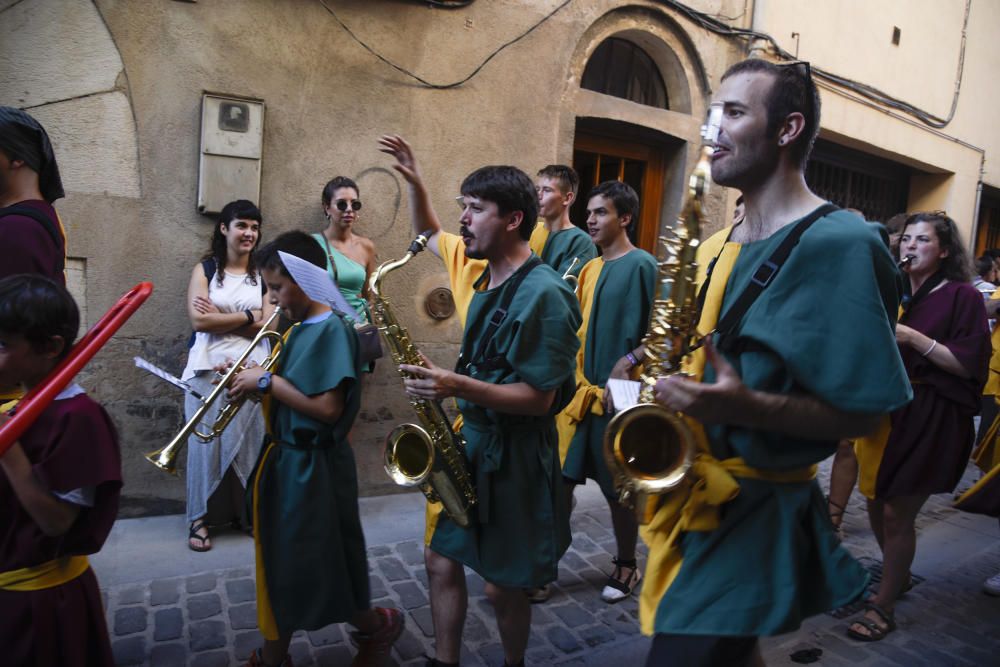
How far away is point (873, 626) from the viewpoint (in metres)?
3.45

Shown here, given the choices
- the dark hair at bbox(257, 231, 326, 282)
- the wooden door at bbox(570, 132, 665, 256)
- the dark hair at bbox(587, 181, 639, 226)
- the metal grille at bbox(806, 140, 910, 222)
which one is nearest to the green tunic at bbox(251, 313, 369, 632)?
the dark hair at bbox(257, 231, 326, 282)

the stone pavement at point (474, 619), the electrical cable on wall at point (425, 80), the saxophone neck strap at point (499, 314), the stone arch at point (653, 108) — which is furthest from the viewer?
the stone arch at point (653, 108)

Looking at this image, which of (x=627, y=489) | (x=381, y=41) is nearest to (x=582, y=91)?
(x=381, y=41)

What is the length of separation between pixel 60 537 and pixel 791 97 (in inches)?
87.2

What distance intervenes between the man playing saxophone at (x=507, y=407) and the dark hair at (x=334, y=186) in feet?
6.19

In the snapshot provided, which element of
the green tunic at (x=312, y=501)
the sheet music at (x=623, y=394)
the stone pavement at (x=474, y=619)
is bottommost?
the stone pavement at (x=474, y=619)

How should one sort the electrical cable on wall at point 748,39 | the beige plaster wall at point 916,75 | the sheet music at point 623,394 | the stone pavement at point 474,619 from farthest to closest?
the beige plaster wall at point 916,75, the electrical cable on wall at point 748,39, the stone pavement at point 474,619, the sheet music at point 623,394

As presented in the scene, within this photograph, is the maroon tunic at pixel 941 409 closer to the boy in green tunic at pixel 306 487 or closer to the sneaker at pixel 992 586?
the sneaker at pixel 992 586

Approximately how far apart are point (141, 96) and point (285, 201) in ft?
3.28

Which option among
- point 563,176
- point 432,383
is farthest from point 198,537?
point 563,176

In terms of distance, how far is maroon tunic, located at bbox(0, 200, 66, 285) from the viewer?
2.41m

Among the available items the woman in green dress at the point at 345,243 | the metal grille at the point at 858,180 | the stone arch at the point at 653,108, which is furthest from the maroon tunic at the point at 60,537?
the metal grille at the point at 858,180

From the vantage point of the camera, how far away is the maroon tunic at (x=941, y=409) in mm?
3520

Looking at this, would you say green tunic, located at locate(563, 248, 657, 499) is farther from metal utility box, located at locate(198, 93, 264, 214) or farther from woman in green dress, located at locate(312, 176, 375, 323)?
metal utility box, located at locate(198, 93, 264, 214)
